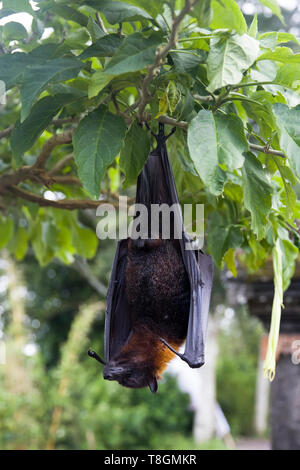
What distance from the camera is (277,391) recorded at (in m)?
4.30

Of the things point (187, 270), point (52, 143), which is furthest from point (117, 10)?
point (187, 270)

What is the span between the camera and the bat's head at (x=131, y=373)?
1.80 metres

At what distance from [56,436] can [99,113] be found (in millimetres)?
7371

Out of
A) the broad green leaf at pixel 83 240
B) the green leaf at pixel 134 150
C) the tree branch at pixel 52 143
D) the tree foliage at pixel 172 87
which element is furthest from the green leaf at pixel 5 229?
the green leaf at pixel 134 150

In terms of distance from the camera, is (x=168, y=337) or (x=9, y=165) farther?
(x=9, y=165)

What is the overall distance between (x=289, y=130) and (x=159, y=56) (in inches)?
13.4

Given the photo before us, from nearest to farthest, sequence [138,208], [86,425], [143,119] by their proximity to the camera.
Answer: [143,119]
[138,208]
[86,425]

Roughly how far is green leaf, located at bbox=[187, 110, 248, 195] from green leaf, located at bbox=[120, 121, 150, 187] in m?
0.32

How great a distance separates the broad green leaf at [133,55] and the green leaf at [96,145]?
22cm

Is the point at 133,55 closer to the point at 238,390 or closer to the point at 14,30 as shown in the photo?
the point at 14,30

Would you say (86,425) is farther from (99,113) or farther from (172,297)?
(99,113)

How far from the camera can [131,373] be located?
1846 mm

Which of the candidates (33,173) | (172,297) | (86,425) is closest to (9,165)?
(33,173)

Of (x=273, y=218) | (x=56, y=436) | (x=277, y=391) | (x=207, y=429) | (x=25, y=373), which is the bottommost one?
(x=207, y=429)
